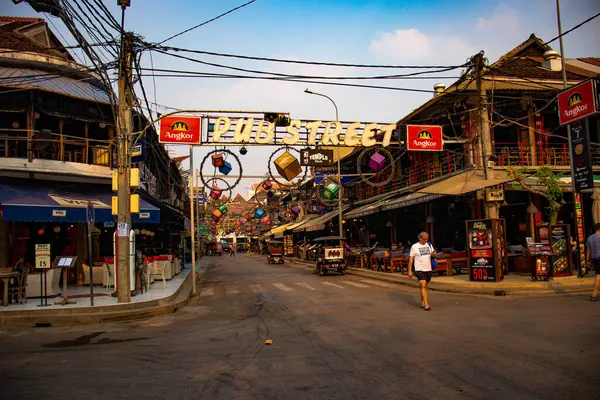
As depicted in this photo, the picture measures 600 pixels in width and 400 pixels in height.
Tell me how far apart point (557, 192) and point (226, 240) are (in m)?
113

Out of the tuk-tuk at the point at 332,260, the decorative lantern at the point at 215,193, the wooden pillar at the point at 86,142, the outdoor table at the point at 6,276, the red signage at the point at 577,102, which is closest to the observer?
the outdoor table at the point at 6,276

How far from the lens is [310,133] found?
61.8ft

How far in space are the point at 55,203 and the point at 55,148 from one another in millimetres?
3784

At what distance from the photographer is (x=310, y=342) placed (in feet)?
25.9

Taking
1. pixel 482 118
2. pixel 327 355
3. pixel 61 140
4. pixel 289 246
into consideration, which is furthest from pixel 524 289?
pixel 289 246

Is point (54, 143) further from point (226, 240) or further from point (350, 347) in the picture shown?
point (226, 240)

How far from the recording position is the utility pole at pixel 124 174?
13.0 m

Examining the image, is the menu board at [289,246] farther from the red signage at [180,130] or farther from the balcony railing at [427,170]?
the red signage at [180,130]

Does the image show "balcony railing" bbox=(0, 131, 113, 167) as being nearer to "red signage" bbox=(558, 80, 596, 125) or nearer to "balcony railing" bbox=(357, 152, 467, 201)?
"red signage" bbox=(558, 80, 596, 125)

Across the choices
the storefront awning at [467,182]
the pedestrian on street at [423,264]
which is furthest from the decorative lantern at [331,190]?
the pedestrian on street at [423,264]

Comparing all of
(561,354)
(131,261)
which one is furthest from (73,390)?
(131,261)

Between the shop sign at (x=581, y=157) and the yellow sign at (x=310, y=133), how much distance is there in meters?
6.75

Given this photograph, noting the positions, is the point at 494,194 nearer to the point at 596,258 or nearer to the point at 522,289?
the point at 522,289

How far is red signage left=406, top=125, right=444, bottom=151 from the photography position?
19.0 metres
